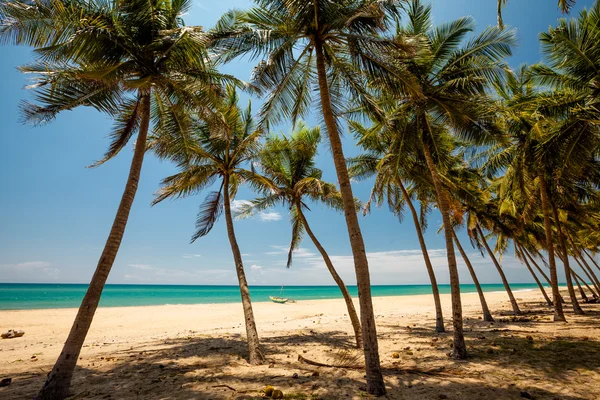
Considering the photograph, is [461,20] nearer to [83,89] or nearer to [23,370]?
[83,89]

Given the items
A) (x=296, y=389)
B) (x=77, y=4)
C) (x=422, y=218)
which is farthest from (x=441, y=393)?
(x=422, y=218)

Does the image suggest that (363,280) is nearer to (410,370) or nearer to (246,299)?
(410,370)

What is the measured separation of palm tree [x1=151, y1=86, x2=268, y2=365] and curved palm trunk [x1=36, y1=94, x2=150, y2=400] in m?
1.98

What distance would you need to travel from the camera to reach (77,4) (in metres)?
5.79

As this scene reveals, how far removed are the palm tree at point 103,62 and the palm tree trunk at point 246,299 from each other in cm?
288

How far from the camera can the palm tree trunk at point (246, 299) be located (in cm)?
746

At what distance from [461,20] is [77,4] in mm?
9417

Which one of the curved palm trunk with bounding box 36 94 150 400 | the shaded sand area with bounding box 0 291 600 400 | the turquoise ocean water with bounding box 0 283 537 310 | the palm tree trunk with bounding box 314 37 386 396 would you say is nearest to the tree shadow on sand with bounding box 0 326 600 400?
the shaded sand area with bounding box 0 291 600 400

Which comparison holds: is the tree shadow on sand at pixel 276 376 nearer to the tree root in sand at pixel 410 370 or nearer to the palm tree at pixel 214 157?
the tree root in sand at pixel 410 370

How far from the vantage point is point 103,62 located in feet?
19.9

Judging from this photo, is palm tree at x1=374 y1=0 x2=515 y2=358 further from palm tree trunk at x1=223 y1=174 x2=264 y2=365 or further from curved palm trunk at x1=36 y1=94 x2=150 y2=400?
curved palm trunk at x1=36 y1=94 x2=150 y2=400

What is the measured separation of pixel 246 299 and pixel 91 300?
3.64 m

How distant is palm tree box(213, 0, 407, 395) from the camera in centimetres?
515

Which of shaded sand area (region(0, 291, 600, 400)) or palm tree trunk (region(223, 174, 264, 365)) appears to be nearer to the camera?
shaded sand area (region(0, 291, 600, 400))
